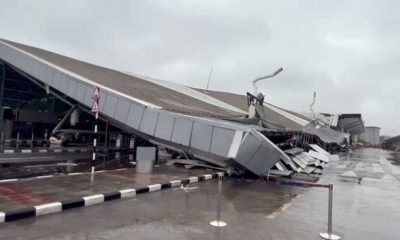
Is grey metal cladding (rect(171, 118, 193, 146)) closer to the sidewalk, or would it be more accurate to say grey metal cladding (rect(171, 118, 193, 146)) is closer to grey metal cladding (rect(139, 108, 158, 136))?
grey metal cladding (rect(139, 108, 158, 136))

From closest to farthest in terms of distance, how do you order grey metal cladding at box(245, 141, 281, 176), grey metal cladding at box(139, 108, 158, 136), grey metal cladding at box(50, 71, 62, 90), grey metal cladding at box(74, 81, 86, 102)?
grey metal cladding at box(245, 141, 281, 176), grey metal cladding at box(139, 108, 158, 136), grey metal cladding at box(74, 81, 86, 102), grey metal cladding at box(50, 71, 62, 90)

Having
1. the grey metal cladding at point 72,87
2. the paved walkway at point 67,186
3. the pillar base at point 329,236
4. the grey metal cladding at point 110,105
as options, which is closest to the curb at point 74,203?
the paved walkway at point 67,186

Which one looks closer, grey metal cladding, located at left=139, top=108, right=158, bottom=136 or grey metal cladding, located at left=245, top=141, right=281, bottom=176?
grey metal cladding, located at left=245, top=141, right=281, bottom=176

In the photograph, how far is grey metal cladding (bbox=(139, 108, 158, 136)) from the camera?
1491 centimetres

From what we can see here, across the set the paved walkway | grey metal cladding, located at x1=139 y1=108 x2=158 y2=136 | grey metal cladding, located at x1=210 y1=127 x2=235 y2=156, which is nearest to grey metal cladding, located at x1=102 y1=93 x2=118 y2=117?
grey metal cladding, located at x1=139 y1=108 x2=158 y2=136

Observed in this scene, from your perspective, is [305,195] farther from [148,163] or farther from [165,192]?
[148,163]

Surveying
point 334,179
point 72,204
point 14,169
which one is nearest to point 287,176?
point 334,179

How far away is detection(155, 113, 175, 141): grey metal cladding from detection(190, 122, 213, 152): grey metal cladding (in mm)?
1162

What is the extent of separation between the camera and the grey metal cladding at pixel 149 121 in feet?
48.9

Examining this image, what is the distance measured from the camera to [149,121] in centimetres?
1509

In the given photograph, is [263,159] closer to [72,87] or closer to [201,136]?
[201,136]

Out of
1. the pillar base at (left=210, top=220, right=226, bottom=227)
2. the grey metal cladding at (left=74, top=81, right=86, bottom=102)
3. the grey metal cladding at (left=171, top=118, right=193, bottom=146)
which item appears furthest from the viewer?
the grey metal cladding at (left=74, top=81, right=86, bottom=102)

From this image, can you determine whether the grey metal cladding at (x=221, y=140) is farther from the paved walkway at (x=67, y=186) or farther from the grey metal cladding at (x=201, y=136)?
the paved walkway at (x=67, y=186)

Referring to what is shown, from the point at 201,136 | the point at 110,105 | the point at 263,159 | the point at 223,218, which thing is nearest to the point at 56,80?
the point at 110,105
